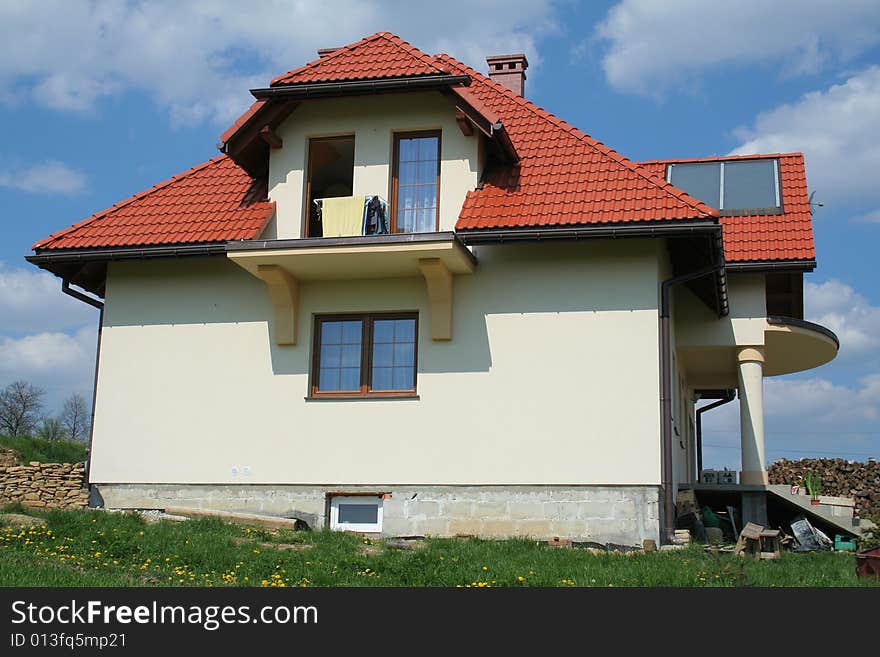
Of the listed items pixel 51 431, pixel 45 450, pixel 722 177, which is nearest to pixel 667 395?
pixel 722 177

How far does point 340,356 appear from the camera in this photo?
1816cm

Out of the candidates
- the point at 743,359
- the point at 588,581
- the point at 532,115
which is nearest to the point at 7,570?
the point at 588,581

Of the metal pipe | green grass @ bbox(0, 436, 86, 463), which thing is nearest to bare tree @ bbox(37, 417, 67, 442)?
green grass @ bbox(0, 436, 86, 463)

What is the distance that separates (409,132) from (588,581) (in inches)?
368

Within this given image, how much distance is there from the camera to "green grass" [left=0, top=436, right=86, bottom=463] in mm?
→ 29781

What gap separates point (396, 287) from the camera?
18.0 metres

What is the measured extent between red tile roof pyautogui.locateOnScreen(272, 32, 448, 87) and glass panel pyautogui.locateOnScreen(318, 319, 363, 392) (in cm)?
414

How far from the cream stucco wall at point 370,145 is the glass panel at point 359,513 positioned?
4666 mm

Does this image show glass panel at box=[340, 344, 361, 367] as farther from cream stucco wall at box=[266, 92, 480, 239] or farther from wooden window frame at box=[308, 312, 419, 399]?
cream stucco wall at box=[266, 92, 480, 239]

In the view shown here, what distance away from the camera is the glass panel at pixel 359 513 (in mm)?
17625

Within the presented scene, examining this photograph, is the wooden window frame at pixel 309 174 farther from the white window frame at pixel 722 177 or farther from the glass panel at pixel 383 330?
the white window frame at pixel 722 177

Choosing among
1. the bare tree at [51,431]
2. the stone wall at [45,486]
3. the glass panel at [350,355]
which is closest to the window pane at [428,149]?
the glass panel at [350,355]

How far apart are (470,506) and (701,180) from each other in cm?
1033

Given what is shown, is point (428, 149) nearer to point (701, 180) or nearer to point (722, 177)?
point (701, 180)
